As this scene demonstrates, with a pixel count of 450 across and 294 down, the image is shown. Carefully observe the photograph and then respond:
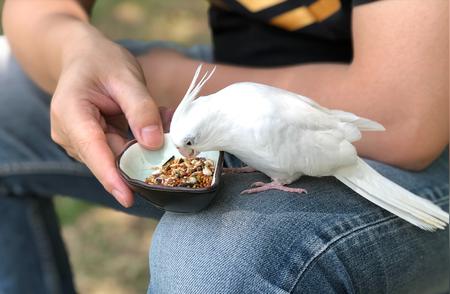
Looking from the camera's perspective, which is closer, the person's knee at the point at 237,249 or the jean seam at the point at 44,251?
the person's knee at the point at 237,249

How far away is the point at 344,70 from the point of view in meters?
1.07

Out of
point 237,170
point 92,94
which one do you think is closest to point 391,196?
point 237,170

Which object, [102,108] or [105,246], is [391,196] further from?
[105,246]

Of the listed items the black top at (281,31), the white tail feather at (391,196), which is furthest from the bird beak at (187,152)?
the black top at (281,31)

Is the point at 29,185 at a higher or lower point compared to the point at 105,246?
higher

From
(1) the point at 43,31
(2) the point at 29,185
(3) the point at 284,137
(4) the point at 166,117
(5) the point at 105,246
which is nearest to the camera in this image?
(3) the point at 284,137

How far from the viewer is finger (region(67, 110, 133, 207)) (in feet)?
2.87

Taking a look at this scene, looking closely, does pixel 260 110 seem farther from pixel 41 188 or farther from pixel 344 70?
pixel 41 188

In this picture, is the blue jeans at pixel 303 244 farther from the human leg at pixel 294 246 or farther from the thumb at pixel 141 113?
the thumb at pixel 141 113

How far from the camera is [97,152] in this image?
0.89m

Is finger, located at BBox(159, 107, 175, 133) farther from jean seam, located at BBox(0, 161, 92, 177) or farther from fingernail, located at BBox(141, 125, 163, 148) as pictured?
jean seam, located at BBox(0, 161, 92, 177)

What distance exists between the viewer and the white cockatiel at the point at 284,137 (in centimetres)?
89

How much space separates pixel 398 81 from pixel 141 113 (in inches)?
15.5

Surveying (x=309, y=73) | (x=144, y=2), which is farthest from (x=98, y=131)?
(x=144, y=2)
